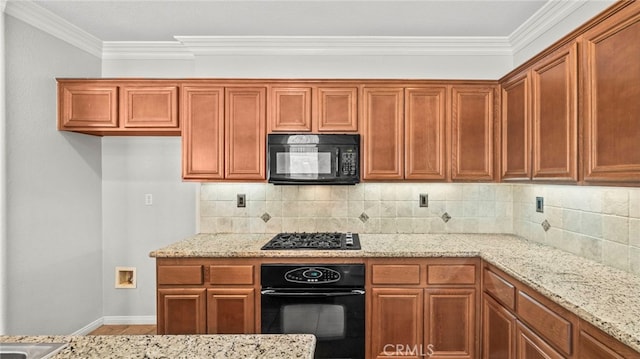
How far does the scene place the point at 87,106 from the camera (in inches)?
113

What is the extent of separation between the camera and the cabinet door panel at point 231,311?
2469 mm

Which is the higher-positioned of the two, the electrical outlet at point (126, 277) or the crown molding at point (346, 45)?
the crown molding at point (346, 45)

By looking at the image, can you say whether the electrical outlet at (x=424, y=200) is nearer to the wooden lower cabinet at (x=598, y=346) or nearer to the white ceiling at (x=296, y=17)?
the white ceiling at (x=296, y=17)

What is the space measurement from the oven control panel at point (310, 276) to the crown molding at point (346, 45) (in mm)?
1967

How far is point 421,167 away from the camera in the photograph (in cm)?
284

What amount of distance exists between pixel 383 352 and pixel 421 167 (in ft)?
4.79

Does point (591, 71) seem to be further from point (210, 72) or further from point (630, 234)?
point (210, 72)

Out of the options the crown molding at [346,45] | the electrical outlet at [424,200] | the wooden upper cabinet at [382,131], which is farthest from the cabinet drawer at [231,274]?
the crown molding at [346,45]

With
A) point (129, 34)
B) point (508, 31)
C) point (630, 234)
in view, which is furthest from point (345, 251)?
point (129, 34)

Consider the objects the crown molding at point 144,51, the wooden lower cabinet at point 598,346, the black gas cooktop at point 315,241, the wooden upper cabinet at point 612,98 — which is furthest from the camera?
the crown molding at point 144,51

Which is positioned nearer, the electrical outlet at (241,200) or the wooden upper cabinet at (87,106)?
the wooden upper cabinet at (87,106)

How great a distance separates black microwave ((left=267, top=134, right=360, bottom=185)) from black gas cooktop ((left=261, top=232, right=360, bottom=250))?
0.48 m

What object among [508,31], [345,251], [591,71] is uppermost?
[508,31]

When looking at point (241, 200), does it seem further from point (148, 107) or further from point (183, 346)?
point (183, 346)
